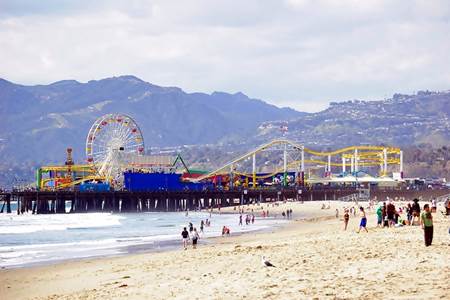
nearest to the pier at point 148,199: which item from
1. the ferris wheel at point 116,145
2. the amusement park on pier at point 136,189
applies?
the amusement park on pier at point 136,189

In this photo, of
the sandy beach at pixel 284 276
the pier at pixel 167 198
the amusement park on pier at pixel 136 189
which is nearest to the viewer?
the sandy beach at pixel 284 276

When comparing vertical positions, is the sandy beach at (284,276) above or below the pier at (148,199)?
below

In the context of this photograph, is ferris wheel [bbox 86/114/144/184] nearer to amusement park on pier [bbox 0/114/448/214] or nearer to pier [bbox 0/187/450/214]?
amusement park on pier [bbox 0/114/448/214]

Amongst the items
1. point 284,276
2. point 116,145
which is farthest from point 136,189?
point 284,276

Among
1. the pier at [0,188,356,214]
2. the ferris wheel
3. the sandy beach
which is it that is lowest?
the sandy beach

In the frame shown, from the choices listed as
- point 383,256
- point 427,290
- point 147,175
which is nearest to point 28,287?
point 383,256

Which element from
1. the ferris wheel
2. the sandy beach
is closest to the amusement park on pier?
the ferris wheel

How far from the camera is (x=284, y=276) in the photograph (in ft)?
48.3

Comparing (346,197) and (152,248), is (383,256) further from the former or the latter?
(346,197)

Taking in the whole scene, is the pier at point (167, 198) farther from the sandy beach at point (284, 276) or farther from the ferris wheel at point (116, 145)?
the sandy beach at point (284, 276)

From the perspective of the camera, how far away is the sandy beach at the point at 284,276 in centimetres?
1275

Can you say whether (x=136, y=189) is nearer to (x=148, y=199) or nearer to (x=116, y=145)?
(x=148, y=199)

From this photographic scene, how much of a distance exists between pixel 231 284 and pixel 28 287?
8.10 metres

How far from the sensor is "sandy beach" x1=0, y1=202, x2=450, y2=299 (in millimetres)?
12748
